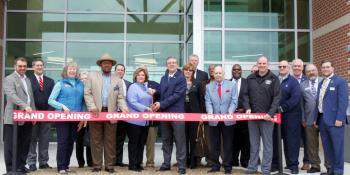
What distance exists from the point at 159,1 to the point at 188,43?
173cm

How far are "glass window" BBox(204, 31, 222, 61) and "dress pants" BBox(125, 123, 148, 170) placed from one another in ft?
15.3

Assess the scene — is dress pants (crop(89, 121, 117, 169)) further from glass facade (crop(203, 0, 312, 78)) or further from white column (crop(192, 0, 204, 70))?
glass facade (crop(203, 0, 312, 78))

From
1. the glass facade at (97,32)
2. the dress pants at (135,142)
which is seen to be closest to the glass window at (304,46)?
the glass facade at (97,32)

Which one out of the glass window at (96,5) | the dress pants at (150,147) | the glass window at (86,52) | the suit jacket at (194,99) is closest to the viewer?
the suit jacket at (194,99)

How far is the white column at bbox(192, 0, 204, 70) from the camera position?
11500 millimetres

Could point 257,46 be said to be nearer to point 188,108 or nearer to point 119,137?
point 188,108

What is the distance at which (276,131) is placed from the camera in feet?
24.6

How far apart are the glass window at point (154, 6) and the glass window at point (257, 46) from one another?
2.46m

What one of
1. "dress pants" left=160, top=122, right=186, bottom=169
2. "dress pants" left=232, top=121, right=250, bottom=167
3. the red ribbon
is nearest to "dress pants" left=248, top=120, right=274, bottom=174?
the red ribbon

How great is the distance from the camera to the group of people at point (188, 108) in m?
7.00

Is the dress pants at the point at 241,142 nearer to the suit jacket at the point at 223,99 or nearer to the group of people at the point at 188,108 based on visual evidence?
the group of people at the point at 188,108

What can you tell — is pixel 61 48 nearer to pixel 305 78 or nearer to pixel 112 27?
pixel 112 27

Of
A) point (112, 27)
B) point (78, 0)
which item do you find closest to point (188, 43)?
point (112, 27)

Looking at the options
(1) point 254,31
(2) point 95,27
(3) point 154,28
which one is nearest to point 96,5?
(2) point 95,27
